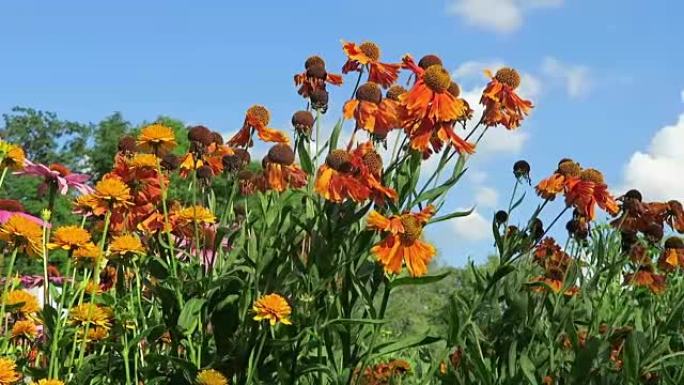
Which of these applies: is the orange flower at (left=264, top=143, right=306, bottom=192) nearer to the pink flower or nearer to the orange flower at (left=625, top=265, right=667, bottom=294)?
the pink flower

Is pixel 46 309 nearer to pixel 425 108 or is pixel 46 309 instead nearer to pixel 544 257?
pixel 425 108

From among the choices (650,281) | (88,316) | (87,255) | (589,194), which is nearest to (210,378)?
(88,316)

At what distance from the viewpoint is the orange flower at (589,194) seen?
8.93 feet

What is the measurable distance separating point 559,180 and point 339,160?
0.81 meters

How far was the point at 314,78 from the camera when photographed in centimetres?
268

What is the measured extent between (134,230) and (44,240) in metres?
0.41

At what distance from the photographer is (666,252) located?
11.6 feet

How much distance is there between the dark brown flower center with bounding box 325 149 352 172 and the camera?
219 cm

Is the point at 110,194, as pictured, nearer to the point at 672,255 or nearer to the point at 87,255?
the point at 87,255

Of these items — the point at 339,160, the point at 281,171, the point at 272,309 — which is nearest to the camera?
the point at 272,309

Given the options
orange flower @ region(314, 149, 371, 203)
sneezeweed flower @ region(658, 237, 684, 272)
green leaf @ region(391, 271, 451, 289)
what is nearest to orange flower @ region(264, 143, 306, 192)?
orange flower @ region(314, 149, 371, 203)

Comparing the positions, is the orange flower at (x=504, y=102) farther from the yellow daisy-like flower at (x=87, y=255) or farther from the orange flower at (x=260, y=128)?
the yellow daisy-like flower at (x=87, y=255)

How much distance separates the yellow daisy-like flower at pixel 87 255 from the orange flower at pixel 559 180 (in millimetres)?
1237

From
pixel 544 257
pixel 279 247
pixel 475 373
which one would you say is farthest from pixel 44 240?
pixel 544 257
